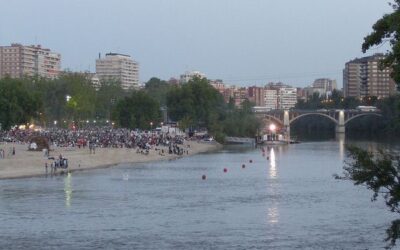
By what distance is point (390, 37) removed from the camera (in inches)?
613

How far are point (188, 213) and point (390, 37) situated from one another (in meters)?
20.3

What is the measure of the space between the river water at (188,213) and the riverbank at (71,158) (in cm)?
281

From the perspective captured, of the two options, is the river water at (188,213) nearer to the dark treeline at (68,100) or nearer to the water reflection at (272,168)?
the water reflection at (272,168)

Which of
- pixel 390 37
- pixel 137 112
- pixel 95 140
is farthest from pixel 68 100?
pixel 390 37

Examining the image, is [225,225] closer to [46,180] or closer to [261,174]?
[46,180]

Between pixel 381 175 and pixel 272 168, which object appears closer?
pixel 381 175

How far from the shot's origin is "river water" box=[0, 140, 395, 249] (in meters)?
27.7

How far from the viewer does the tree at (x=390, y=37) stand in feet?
48.5

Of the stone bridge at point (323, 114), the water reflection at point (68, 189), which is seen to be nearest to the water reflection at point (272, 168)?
the water reflection at point (68, 189)

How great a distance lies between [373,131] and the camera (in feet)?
490

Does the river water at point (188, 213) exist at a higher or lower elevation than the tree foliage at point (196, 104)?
lower

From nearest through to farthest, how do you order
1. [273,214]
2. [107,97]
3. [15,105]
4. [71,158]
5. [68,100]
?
[273,214], [71,158], [15,105], [68,100], [107,97]

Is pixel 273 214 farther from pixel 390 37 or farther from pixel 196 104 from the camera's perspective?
pixel 196 104

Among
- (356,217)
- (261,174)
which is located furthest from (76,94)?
(356,217)
